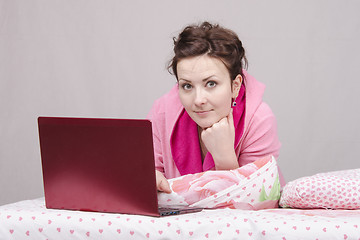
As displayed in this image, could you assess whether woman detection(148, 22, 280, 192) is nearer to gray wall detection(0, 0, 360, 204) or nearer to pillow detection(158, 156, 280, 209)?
pillow detection(158, 156, 280, 209)

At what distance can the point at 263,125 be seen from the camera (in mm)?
1849

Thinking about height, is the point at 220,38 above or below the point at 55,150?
above

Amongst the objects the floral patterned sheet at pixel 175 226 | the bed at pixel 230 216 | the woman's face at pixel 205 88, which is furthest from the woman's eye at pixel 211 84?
the floral patterned sheet at pixel 175 226

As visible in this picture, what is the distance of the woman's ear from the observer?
1.81 meters

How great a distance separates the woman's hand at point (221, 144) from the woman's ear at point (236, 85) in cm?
14

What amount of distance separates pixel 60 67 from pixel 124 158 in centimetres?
188

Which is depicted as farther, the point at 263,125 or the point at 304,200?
the point at 263,125

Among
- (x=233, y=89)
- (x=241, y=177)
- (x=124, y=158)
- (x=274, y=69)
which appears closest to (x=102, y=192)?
(x=124, y=158)

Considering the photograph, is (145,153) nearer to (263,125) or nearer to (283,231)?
(283,231)

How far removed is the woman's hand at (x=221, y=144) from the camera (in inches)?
66.9

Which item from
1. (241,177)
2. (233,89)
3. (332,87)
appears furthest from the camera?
(332,87)

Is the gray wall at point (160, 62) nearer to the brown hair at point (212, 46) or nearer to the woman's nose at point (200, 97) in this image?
the brown hair at point (212, 46)

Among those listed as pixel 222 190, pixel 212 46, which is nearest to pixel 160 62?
pixel 212 46

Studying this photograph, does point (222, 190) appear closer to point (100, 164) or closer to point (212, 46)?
point (100, 164)
